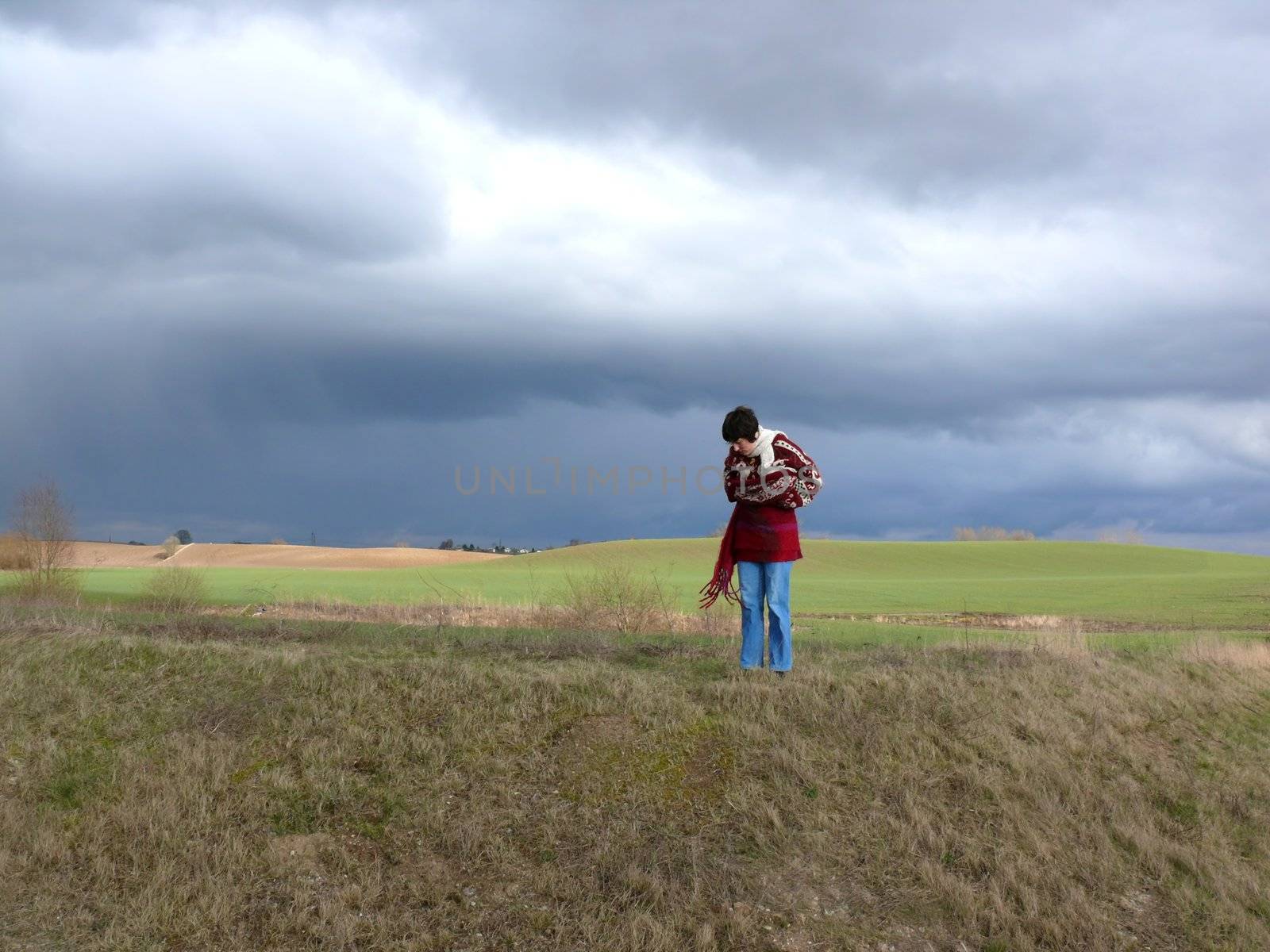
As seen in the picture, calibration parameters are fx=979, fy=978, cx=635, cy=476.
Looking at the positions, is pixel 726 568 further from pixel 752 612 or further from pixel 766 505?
pixel 766 505

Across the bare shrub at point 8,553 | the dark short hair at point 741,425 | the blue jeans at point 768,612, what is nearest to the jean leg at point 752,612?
the blue jeans at point 768,612

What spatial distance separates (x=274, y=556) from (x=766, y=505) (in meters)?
73.4

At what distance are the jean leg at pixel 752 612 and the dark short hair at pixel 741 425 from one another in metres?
1.49

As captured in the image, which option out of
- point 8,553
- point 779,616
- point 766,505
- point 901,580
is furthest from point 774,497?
point 8,553

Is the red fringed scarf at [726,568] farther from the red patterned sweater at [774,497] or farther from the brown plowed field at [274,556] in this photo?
the brown plowed field at [274,556]

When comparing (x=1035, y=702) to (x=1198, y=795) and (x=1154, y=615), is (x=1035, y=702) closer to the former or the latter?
(x=1198, y=795)

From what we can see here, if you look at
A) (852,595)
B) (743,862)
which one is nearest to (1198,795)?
(743,862)

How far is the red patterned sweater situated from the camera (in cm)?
1116

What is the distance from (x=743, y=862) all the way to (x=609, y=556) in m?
54.7

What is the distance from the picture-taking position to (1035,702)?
11492 millimetres

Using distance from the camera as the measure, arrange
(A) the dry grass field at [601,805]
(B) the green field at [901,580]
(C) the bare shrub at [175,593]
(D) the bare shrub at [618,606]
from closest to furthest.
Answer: (A) the dry grass field at [601,805], (D) the bare shrub at [618,606], (C) the bare shrub at [175,593], (B) the green field at [901,580]

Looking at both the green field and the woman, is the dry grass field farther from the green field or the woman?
the green field

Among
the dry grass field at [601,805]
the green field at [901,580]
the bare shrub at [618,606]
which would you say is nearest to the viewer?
the dry grass field at [601,805]

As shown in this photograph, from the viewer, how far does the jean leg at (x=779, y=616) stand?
11211mm
